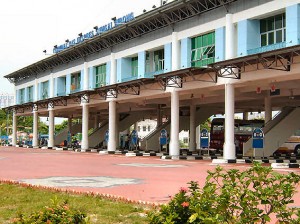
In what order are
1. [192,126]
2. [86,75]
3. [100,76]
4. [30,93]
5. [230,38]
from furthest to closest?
[30,93], [86,75], [100,76], [192,126], [230,38]

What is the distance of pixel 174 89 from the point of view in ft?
92.7

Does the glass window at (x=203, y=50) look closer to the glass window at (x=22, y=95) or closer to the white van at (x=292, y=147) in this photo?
the white van at (x=292, y=147)

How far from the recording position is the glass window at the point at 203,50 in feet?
84.7

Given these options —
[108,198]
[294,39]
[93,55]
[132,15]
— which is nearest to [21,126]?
[93,55]

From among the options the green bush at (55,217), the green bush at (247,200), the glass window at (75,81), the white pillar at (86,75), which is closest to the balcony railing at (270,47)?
the green bush at (247,200)

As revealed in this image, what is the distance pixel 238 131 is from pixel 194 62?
13054 mm

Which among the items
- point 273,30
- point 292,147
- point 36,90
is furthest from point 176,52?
point 36,90

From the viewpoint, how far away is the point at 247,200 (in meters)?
4.01

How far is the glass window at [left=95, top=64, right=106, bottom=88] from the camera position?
37938 millimetres

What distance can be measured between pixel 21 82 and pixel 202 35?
120ft

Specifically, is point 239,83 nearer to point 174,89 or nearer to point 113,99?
point 174,89

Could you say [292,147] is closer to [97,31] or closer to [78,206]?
[97,31]

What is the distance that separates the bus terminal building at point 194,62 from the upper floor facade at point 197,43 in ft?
0.17

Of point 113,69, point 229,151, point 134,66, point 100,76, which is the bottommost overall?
point 229,151
